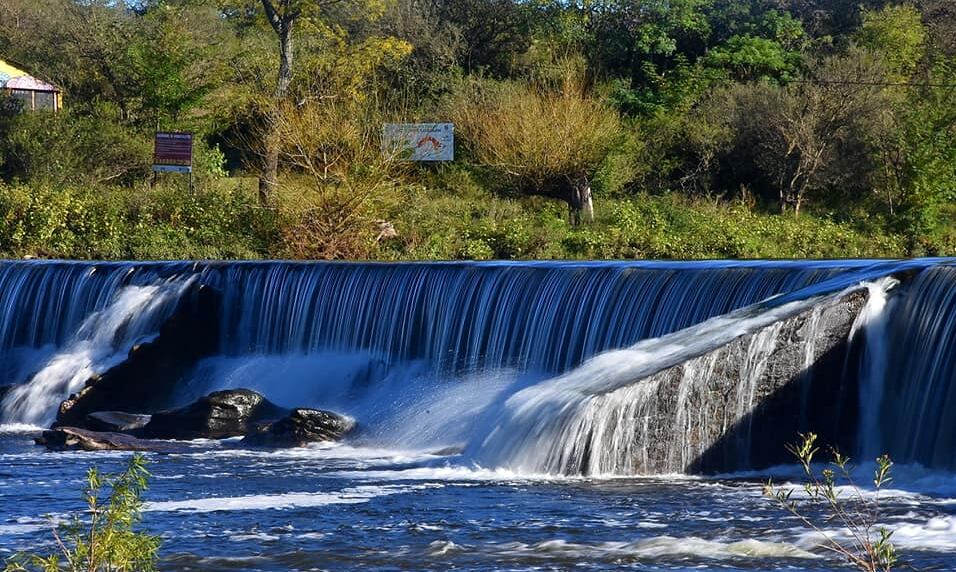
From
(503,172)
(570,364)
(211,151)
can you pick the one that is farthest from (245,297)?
(211,151)

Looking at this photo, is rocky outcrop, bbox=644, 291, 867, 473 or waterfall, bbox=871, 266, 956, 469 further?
rocky outcrop, bbox=644, 291, 867, 473

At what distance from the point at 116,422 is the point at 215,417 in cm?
127

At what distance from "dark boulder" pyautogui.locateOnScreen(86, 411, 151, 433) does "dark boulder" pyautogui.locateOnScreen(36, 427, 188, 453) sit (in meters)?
0.52

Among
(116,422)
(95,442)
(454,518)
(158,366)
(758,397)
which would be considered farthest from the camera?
(158,366)

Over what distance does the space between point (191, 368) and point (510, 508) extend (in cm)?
1074

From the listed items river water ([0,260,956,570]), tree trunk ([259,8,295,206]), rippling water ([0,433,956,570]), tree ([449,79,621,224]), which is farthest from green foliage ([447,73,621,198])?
rippling water ([0,433,956,570])

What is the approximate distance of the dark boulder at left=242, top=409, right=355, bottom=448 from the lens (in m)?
17.0

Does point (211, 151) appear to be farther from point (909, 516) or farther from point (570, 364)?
point (909, 516)

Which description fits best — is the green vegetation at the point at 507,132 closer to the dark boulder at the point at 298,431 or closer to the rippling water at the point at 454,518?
the dark boulder at the point at 298,431

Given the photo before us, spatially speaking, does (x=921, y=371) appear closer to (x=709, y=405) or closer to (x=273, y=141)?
(x=709, y=405)

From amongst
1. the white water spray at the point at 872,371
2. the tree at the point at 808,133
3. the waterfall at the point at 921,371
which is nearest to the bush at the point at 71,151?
the tree at the point at 808,133

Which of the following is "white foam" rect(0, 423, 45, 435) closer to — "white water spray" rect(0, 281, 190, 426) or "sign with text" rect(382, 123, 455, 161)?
"white water spray" rect(0, 281, 190, 426)

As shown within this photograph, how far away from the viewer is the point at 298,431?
677 inches

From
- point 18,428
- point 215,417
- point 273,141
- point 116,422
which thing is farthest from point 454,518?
point 273,141
